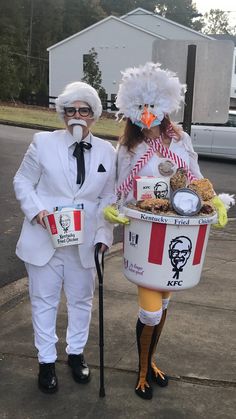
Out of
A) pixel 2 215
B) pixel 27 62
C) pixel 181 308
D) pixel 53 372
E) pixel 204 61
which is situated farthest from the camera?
pixel 27 62

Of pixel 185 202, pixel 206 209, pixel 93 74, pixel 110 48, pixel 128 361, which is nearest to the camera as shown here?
pixel 185 202

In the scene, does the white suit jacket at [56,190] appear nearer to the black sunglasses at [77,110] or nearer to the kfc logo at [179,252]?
the black sunglasses at [77,110]

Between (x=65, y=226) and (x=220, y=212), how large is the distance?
2.86 feet

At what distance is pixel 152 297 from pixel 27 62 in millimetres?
48095

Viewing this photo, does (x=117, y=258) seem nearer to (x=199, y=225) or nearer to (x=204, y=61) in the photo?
(x=204, y=61)

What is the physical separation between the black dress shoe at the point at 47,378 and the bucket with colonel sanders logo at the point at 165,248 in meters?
0.78

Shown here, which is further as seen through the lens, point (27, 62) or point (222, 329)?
point (27, 62)

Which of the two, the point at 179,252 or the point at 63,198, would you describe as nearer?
the point at 179,252

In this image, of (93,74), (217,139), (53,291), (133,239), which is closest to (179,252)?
(133,239)

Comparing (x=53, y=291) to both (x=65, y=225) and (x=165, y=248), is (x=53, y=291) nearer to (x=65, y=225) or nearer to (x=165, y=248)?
(x=65, y=225)

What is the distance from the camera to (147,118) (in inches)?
119

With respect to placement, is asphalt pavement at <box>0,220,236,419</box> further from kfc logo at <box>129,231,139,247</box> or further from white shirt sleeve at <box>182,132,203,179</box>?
white shirt sleeve at <box>182,132,203,179</box>

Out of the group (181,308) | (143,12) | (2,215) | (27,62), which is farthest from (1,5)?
(181,308)

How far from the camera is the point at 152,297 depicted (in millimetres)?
3023
